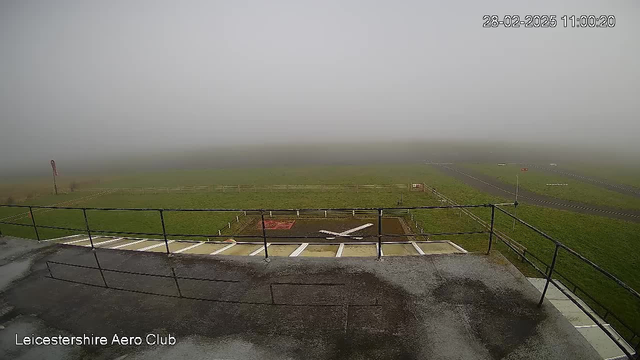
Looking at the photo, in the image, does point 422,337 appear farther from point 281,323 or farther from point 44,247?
point 44,247

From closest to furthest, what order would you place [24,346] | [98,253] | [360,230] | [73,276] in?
1. [24,346]
2. [73,276]
3. [98,253]
4. [360,230]

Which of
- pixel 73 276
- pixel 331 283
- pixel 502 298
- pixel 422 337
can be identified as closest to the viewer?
pixel 422 337

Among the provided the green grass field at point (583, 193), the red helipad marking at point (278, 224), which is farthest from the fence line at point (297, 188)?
the green grass field at point (583, 193)

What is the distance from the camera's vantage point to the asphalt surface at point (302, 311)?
333 cm

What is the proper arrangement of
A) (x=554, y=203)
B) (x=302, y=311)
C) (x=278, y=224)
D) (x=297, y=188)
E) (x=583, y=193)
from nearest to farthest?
(x=302, y=311), (x=278, y=224), (x=554, y=203), (x=583, y=193), (x=297, y=188)

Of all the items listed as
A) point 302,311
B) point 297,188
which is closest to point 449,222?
point 302,311

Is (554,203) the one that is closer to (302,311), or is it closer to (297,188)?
(297,188)

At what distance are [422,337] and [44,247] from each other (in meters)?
10.1

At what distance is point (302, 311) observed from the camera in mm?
3975

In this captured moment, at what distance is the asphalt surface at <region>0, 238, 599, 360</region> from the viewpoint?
333 cm

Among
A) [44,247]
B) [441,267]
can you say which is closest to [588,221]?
[441,267]

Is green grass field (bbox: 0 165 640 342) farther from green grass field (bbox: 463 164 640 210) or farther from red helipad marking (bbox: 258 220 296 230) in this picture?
green grass field (bbox: 463 164 640 210)

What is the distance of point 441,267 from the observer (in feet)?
16.5

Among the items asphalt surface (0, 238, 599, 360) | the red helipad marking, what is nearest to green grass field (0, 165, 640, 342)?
the red helipad marking
